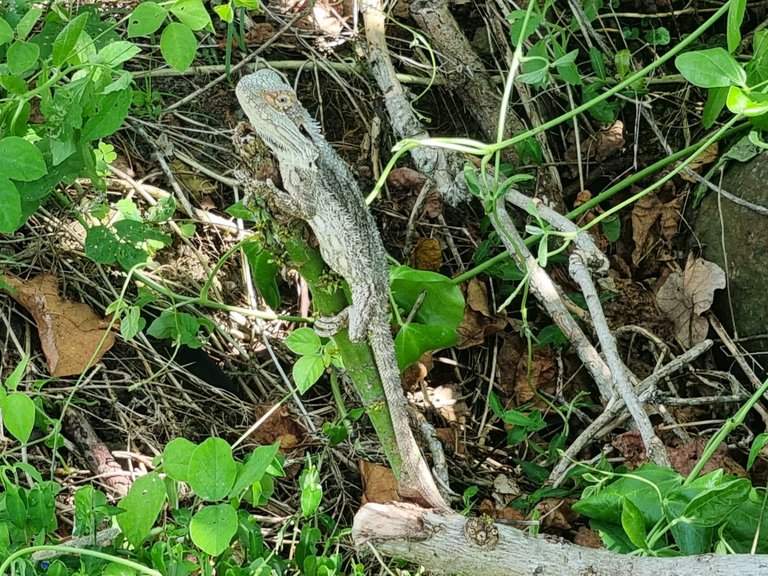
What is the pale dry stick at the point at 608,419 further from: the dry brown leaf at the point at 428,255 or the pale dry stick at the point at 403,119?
the pale dry stick at the point at 403,119

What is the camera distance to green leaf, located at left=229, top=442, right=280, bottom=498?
1.86m

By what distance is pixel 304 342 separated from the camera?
223 cm

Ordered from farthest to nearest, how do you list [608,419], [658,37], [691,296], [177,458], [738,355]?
[658,37] < [691,296] < [738,355] < [608,419] < [177,458]

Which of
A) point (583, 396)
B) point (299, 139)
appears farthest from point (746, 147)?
point (299, 139)

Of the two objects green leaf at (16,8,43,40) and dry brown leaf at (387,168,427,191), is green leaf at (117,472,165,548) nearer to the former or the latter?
green leaf at (16,8,43,40)

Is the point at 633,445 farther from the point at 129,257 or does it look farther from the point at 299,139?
the point at 129,257

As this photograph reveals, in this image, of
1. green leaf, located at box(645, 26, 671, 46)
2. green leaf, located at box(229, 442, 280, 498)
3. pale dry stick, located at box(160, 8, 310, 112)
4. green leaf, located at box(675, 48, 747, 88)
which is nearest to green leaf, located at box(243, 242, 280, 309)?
green leaf, located at box(229, 442, 280, 498)

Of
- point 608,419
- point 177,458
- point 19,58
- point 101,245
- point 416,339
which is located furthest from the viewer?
point 101,245

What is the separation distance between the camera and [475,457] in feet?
9.09

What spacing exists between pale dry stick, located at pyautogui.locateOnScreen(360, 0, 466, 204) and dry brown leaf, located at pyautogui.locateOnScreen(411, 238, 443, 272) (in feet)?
0.63

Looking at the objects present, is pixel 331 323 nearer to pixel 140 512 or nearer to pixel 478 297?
pixel 140 512

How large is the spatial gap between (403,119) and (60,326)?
152cm

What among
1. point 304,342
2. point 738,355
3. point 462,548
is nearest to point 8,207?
point 304,342

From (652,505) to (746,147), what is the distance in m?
1.59
